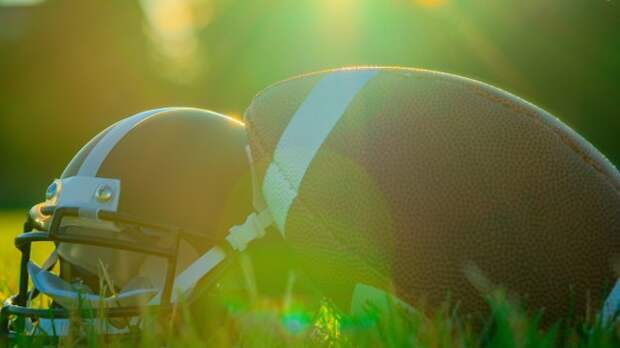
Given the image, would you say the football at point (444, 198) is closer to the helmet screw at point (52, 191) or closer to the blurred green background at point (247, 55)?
the helmet screw at point (52, 191)

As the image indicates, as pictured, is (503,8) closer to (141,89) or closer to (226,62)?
(226,62)

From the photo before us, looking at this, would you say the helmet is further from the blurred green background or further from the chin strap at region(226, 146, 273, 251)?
the blurred green background

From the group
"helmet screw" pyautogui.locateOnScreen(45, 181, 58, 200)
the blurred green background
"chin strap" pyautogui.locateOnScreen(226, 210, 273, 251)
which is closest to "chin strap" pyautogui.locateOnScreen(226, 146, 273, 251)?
"chin strap" pyautogui.locateOnScreen(226, 210, 273, 251)

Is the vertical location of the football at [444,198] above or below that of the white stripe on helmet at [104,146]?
below

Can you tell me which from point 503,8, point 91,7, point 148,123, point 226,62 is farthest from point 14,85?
point 148,123

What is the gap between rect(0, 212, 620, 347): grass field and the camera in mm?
1604

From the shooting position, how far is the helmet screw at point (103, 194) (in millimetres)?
1971

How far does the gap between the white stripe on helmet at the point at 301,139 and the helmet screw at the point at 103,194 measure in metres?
0.39

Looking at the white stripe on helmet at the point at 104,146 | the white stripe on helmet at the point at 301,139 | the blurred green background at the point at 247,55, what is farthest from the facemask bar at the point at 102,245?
the blurred green background at the point at 247,55

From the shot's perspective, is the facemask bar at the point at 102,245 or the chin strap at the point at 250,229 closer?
the facemask bar at the point at 102,245

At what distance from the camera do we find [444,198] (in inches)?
66.7

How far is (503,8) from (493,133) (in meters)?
6.80

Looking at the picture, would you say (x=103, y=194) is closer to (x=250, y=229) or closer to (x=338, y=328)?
(x=250, y=229)

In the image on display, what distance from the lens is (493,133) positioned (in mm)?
1760
